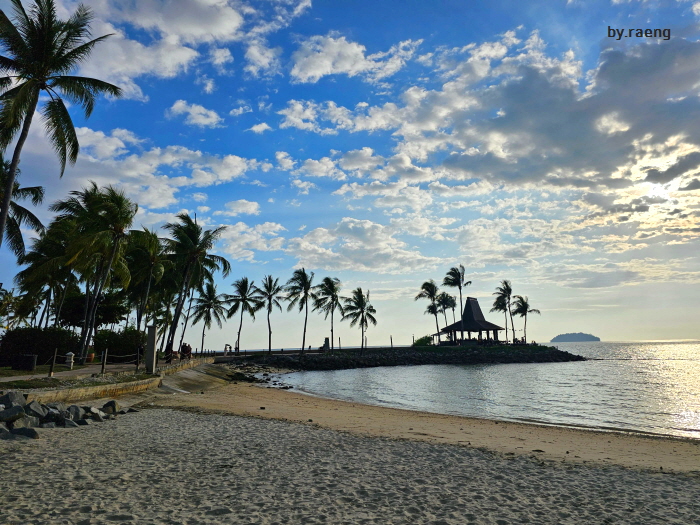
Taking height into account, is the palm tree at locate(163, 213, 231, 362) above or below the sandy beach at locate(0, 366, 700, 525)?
above

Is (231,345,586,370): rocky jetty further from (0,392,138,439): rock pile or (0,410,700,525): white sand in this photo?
(0,410,700,525): white sand

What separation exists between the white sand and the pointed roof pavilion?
70973mm

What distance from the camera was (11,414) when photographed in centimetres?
804

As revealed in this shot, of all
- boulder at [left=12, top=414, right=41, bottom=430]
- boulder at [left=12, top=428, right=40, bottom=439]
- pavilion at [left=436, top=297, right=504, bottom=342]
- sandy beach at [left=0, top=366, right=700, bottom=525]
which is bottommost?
sandy beach at [left=0, top=366, right=700, bottom=525]

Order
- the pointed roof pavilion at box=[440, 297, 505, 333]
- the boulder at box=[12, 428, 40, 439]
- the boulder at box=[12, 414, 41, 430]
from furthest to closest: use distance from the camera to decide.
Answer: the pointed roof pavilion at box=[440, 297, 505, 333] → the boulder at box=[12, 414, 41, 430] → the boulder at box=[12, 428, 40, 439]

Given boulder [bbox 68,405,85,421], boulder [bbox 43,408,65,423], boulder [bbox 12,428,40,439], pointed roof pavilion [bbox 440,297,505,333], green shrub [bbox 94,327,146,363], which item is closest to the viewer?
boulder [bbox 12,428,40,439]

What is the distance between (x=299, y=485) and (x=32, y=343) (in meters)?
22.5

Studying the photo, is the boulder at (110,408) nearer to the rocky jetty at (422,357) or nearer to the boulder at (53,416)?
the boulder at (53,416)

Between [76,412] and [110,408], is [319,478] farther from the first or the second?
[110,408]

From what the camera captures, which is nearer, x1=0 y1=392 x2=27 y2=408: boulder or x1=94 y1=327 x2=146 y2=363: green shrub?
x1=0 y1=392 x2=27 y2=408: boulder

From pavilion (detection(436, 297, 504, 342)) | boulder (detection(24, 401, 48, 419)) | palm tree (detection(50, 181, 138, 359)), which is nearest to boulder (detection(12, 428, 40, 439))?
boulder (detection(24, 401, 48, 419))

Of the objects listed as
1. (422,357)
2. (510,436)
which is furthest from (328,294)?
(510,436)

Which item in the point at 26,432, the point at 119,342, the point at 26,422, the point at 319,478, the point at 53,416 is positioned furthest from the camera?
the point at 119,342

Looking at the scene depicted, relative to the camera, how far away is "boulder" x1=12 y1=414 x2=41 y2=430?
7770 mm
